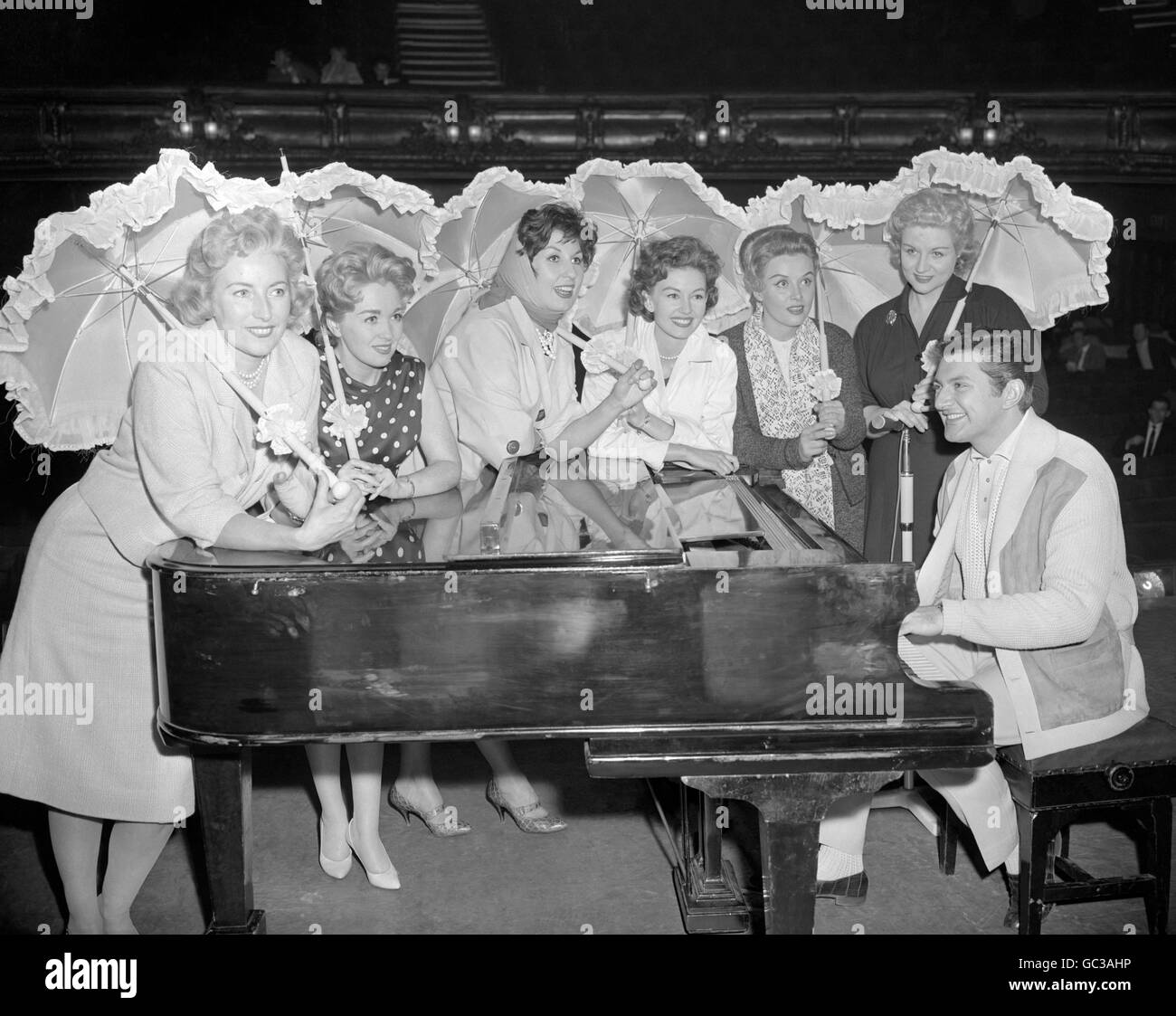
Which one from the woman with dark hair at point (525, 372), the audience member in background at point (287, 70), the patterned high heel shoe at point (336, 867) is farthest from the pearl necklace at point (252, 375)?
the audience member in background at point (287, 70)

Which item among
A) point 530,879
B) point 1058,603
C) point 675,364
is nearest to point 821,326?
point 675,364

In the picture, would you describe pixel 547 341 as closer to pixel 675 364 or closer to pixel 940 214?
pixel 675 364

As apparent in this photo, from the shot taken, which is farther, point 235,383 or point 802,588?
point 235,383

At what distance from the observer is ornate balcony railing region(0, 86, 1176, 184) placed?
31.1 ft

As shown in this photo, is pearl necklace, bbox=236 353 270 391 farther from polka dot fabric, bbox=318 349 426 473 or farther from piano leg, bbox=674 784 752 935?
piano leg, bbox=674 784 752 935

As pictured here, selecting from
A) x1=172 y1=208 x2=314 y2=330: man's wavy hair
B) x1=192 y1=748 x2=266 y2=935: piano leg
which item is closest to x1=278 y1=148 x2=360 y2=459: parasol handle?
x1=172 y1=208 x2=314 y2=330: man's wavy hair

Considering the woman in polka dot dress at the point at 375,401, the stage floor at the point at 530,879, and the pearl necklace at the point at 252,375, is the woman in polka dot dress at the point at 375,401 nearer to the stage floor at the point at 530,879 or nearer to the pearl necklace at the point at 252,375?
the stage floor at the point at 530,879

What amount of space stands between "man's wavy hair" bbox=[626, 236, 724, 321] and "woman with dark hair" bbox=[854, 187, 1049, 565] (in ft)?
2.00

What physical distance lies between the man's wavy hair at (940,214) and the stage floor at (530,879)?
192 centimetres

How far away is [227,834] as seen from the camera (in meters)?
2.78

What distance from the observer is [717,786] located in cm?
254
